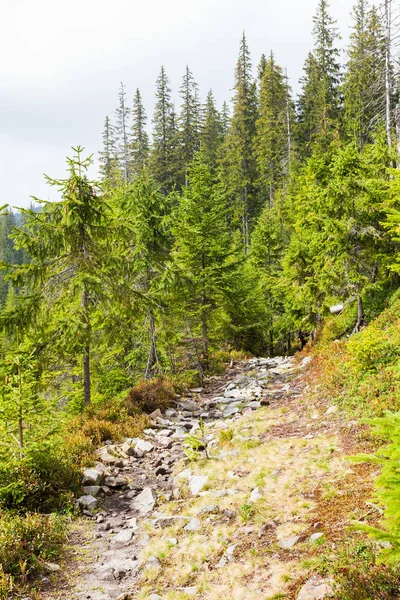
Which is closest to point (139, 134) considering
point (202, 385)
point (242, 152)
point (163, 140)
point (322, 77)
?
point (163, 140)

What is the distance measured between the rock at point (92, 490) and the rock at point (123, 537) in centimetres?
165

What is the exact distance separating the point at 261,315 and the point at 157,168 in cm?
2964

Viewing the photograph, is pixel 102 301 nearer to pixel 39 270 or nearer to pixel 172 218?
pixel 39 270

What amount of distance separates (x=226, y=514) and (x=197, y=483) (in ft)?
5.67

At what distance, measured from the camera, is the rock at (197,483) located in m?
8.57

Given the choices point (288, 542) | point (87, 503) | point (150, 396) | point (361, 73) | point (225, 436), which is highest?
point (361, 73)

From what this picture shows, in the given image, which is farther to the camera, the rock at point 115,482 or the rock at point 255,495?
the rock at point 115,482

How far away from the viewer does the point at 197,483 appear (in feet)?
29.0

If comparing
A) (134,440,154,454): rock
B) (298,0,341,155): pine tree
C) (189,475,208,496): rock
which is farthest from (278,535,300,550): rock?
(298,0,341,155): pine tree

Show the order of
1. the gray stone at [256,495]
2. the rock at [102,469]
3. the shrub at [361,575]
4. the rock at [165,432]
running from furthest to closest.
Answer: the rock at [165,432], the rock at [102,469], the gray stone at [256,495], the shrub at [361,575]

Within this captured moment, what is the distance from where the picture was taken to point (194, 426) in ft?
44.2

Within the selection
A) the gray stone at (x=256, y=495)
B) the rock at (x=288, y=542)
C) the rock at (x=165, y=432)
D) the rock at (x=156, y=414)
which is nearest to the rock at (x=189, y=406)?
the rock at (x=156, y=414)

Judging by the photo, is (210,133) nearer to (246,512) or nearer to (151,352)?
(151,352)

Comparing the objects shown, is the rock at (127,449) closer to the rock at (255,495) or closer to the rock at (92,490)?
the rock at (92,490)
